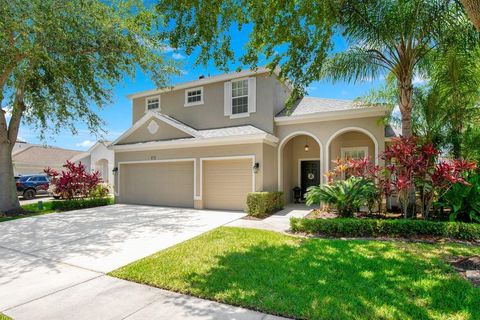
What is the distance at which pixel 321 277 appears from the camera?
4566 mm

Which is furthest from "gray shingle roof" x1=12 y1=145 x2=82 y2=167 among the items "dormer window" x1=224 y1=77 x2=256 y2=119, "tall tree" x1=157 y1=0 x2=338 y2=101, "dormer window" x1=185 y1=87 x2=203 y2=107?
"tall tree" x1=157 y1=0 x2=338 y2=101

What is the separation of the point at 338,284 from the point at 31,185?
24.6 metres

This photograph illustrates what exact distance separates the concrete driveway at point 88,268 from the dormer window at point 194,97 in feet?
25.0

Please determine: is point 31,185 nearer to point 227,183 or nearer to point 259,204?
point 227,183

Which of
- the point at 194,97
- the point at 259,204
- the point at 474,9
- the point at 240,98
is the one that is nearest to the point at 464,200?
the point at 474,9

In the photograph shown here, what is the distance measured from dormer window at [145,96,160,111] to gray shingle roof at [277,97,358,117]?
26.2 ft

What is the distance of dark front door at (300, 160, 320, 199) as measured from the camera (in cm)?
1478

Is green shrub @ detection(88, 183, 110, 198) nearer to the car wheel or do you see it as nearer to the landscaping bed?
the landscaping bed

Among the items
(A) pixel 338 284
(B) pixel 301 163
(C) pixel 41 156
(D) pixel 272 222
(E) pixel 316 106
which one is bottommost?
(D) pixel 272 222

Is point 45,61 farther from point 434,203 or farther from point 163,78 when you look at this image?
point 434,203

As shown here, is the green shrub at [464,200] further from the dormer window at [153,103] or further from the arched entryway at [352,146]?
the dormer window at [153,103]

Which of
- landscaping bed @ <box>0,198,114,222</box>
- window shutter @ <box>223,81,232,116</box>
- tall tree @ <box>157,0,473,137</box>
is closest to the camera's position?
tall tree @ <box>157,0,473,137</box>

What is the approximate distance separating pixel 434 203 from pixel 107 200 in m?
15.6

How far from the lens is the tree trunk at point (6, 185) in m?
12.5
